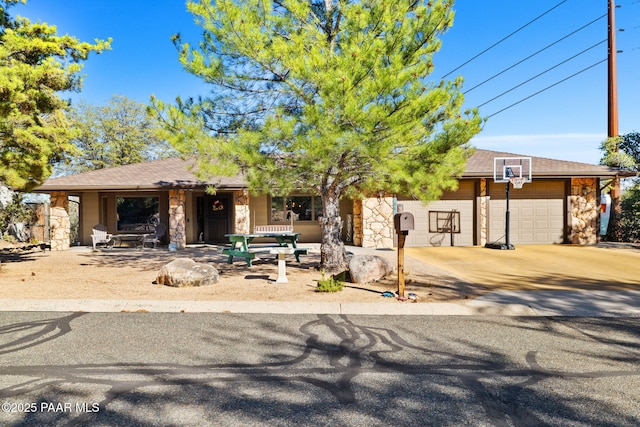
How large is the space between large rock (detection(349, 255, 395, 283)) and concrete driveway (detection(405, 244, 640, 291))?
1987 millimetres

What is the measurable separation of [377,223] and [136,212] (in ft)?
37.3

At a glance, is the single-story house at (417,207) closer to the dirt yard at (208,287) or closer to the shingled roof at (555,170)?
the shingled roof at (555,170)

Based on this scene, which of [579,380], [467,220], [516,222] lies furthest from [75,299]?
[516,222]

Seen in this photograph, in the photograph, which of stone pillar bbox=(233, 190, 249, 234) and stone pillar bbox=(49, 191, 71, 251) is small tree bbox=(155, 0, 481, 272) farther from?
stone pillar bbox=(49, 191, 71, 251)

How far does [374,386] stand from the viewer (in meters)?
3.57

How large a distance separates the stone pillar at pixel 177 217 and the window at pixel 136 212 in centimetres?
253

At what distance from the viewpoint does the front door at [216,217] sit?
18.8 m

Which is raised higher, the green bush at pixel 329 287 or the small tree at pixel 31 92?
the small tree at pixel 31 92

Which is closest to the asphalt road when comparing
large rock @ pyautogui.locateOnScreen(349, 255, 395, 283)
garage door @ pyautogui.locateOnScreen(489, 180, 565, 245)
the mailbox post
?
the mailbox post

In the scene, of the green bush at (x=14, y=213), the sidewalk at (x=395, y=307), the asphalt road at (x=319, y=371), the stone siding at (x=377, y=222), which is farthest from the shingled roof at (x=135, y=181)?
the asphalt road at (x=319, y=371)

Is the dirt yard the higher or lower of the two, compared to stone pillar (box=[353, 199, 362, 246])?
lower

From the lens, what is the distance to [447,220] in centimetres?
1673

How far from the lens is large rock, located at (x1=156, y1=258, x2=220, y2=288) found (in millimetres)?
8297

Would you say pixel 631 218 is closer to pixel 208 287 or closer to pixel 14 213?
pixel 208 287
